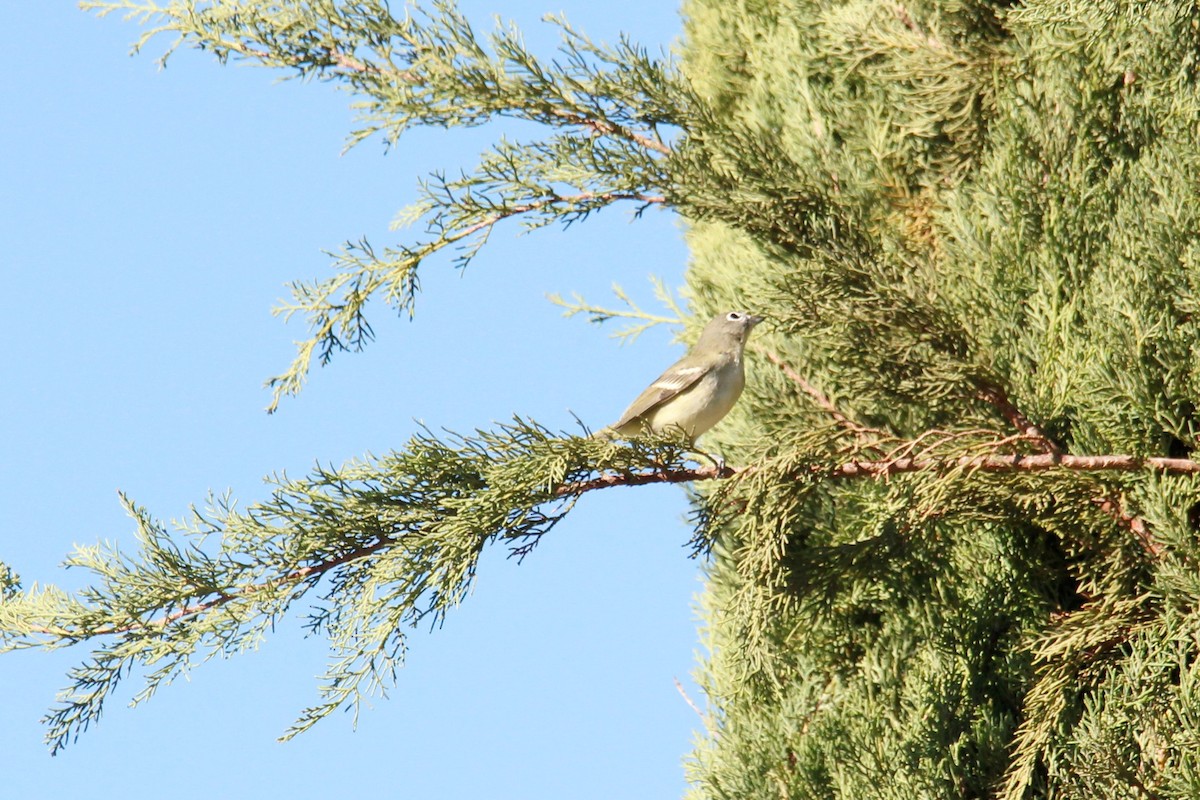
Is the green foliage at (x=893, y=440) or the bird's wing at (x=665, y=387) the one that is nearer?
the green foliage at (x=893, y=440)

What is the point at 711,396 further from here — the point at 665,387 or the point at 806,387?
the point at 806,387

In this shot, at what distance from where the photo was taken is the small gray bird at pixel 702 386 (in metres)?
4.76

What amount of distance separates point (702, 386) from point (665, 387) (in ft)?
0.67

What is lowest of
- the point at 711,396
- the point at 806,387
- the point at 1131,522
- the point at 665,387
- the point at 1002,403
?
the point at 1131,522

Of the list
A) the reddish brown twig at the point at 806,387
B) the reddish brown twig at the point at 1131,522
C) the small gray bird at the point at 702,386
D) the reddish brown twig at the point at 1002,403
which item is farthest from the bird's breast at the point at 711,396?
the reddish brown twig at the point at 1131,522

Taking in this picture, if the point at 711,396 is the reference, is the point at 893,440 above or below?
below

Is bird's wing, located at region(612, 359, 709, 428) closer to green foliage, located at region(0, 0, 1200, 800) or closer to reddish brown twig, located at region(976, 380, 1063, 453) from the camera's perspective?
green foliage, located at region(0, 0, 1200, 800)

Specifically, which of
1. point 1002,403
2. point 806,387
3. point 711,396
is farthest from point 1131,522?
point 711,396

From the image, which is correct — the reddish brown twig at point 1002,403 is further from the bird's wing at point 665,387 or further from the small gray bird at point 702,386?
the bird's wing at point 665,387

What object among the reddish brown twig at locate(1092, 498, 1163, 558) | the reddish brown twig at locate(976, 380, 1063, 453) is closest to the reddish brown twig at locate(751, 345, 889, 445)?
the reddish brown twig at locate(976, 380, 1063, 453)

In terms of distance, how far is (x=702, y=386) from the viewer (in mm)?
4770

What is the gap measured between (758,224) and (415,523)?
142 centimetres

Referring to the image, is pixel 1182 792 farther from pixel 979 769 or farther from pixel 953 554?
pixel 953 554

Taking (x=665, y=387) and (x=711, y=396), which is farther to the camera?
(x=665, y=387)
